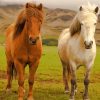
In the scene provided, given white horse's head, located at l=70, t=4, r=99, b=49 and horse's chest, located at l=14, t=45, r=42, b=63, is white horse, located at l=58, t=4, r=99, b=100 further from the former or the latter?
horse's chest, located at l=14, t=45, r=42, b=63

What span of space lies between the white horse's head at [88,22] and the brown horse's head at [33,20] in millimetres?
1140

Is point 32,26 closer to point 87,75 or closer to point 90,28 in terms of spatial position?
point 90,28

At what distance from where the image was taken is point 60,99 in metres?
10.2

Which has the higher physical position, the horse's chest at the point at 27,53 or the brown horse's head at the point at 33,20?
the brown horse's head at the point at 33,20

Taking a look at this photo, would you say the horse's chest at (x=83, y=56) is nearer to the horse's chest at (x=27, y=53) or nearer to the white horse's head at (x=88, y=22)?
the white horse's head at (x=88, y=22)

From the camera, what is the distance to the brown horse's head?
8109mm

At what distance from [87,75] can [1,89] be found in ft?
10.8

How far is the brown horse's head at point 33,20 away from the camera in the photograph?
26.6ft

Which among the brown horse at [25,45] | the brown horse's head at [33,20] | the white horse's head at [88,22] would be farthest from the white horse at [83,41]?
the brown horse's head at [33,20]

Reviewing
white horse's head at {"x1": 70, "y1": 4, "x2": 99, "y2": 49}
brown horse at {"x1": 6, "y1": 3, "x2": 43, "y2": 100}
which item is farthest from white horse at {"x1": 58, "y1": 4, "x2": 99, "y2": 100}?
brown horse at {"x1": 6, "y1": 3, "x2": 43, "y2": 100}

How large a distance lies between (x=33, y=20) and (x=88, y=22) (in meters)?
→ 1.43

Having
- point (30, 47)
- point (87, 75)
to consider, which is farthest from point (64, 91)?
point (30, 47)

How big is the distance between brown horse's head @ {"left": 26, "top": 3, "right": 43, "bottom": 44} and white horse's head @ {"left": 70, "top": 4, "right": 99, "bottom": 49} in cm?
114

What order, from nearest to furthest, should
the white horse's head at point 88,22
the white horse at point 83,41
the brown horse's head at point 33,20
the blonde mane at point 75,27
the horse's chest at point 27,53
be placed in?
the brown horse's head at point 33,20, the white horse's head at point 88,22, the white horse at point 83,41, the horse's chest at point 27,53, the blonde mane at point 75,27
